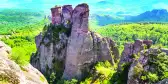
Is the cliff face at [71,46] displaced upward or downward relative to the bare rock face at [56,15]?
downward

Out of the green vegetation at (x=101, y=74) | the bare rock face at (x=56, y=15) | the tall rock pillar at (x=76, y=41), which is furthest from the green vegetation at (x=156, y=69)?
the bare rock face at (x=56, y=15)

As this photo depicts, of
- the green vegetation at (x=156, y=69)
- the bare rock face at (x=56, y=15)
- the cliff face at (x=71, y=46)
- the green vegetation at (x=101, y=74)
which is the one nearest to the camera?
the green vegetation at (x=156, y=69)

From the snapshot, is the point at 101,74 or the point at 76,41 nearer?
the point at 101,74

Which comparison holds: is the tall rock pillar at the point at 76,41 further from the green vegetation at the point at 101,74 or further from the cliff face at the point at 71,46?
the green vegetation at the point at 101,74

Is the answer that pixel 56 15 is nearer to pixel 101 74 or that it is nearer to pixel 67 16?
pixel 67 16

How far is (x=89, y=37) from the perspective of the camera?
89.2m

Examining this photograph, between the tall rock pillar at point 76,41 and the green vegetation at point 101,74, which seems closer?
the green vegetation at point 101,74

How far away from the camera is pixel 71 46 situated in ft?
295

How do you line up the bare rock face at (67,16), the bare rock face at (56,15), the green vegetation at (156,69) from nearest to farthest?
1. the green vegetation at (156,69)
2. the bare rock face at (67,16)
3. the bare rock face at (56,15)

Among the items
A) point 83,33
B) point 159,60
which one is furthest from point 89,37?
point 159,60

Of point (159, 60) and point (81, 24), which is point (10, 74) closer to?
point (159, 60)

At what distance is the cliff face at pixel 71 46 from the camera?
88.8 m

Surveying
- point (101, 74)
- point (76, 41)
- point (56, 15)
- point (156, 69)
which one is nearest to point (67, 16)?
point (56, 15)

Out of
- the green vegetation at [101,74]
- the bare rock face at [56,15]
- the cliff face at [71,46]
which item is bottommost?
the green vegetation at [101,74]
